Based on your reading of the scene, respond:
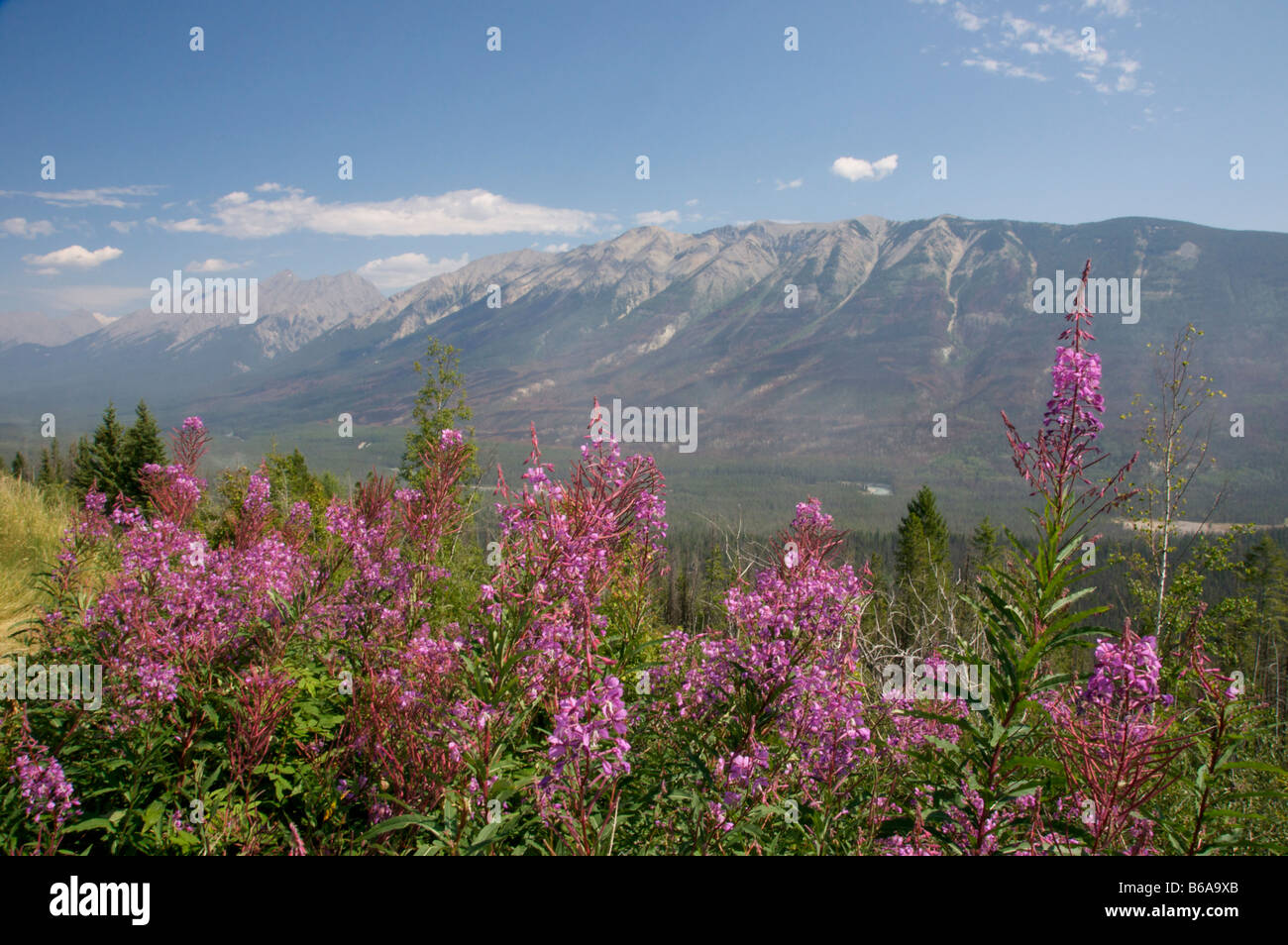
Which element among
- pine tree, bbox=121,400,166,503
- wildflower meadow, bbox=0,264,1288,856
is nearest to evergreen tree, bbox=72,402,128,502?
pine tree, bbox=121,400,166,503

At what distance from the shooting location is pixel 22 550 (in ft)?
37.6

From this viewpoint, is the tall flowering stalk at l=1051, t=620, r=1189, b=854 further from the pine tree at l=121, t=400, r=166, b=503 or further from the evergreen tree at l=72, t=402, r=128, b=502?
the pine tree at l=121, t=400, r=166, b=503

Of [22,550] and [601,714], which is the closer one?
[601,714]

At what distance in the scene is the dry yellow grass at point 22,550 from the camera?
27.2ft

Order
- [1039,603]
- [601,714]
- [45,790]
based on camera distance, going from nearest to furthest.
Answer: [601,714] < [1039,603] < [45,790]

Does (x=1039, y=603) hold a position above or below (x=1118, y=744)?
above

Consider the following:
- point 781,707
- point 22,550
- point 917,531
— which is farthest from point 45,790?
point 917,531

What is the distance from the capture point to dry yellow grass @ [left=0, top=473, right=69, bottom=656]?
27.2ft

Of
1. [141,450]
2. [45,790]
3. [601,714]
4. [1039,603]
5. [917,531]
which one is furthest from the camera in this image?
[917,531]

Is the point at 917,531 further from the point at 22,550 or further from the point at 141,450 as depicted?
the point at 141,450

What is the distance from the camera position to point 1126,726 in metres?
2.45

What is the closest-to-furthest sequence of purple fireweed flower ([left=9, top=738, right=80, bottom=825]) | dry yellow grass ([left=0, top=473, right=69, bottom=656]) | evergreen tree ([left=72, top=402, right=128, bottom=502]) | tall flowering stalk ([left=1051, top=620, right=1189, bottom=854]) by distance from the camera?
tall flowering stalk ([left=1051, top=620, right=1189, bottom=854]) → purple fireweed flower ([left=9, top=738, right=80, bottom=825]) → dry yellow grass ([left=0, top=473, right=69, bottom=656]) → evergreen tree ([left=72, top=402, right=128, bottom=502])

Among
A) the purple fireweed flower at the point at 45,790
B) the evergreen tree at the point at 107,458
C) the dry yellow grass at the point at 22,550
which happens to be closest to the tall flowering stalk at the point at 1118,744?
the purple fireweed flower at the point at 45,790

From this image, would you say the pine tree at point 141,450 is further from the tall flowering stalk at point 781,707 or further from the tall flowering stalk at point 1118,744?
the tall flowering stalk at point 1118,744
